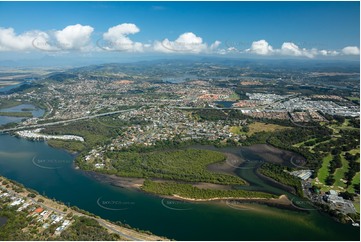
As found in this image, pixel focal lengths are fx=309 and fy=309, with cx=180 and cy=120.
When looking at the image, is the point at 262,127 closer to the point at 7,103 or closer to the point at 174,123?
the point at 174,123

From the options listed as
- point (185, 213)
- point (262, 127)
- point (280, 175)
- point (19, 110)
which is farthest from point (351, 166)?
point (19, 110)

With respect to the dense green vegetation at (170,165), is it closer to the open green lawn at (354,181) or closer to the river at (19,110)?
the open green lawn at (354,181)

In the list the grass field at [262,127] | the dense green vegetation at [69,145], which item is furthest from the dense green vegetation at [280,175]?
the dense green vegetation at [69,145]

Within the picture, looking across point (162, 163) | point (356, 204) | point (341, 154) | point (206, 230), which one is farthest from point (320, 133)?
point (206, 230)

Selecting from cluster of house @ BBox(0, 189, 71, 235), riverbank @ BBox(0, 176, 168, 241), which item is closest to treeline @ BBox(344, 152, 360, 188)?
riverbank @ BBox(0, 176, 168, 241)

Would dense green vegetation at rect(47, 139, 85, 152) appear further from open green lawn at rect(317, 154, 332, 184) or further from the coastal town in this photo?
open green lawn at rect(317, 154, 332, 184)

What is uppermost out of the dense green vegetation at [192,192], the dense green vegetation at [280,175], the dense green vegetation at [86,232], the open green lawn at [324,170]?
the open green lawn at [324,170]

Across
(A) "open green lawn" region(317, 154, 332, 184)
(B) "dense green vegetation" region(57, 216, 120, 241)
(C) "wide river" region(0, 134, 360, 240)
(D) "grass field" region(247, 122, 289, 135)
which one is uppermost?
(D) "grass field" region(247, 122, 289, 135)
